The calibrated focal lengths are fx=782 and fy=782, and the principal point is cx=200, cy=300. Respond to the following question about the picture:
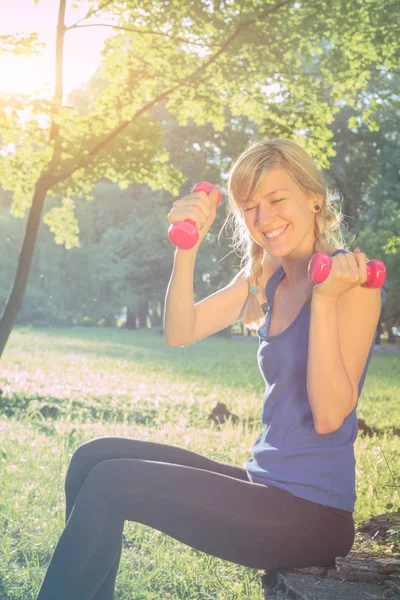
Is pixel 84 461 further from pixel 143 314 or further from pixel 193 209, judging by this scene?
pixel 143 314

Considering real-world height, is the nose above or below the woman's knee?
above

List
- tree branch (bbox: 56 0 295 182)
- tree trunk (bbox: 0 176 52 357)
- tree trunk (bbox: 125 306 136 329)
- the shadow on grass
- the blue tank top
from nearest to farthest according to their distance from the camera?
the blue tank top, tree branch (bbox: 56 0 295 182), tree trunk (bbox: 0 176 52 357), the shadow on grass, tree trunk (bbox: 125 306 136 329)

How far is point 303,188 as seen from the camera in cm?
276

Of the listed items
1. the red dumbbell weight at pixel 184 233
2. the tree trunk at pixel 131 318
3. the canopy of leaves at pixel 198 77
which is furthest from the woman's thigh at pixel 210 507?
the tree trunk at pixel 131 318

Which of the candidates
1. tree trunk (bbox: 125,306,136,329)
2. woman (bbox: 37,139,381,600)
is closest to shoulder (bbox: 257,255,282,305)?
woman (bbox: 37,139,381,600)

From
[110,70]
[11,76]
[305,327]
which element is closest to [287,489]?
[305,327]

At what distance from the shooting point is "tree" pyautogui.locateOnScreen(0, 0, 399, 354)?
30.6 feet

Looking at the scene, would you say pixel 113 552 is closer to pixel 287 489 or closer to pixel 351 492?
pixel 287 489

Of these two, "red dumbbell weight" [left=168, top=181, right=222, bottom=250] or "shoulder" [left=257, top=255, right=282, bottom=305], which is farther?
"shoulder" [left=257, top=255, right=282, bottom=305]

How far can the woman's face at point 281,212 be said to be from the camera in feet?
9.02

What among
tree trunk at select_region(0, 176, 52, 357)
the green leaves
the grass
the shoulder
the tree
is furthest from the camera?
the green leaves

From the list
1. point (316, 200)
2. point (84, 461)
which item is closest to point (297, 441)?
point (84, 461)

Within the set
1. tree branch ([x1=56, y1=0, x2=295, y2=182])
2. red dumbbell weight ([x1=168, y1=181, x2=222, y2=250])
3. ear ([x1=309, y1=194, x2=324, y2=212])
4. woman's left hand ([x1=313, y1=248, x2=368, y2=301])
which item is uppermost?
tree branch ([x1=56, y1=0, x2=295, y2=182])

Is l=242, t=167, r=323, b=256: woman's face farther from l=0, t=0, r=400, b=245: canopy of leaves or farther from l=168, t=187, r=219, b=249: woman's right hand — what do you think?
l=0, t=0, r=400, b=245: canopy of leaves
